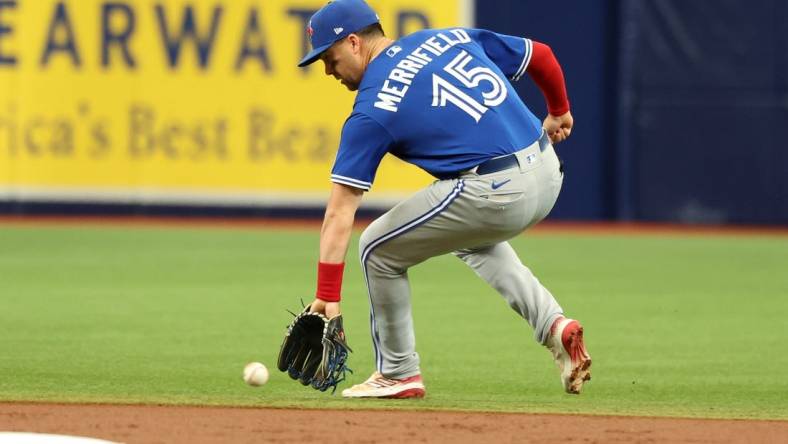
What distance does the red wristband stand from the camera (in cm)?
573

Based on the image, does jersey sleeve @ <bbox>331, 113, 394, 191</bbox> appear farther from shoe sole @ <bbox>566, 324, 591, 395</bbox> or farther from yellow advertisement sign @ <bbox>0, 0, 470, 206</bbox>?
yellow advertisement sign @ <bbox>0, 0, 470, 206</bbox>

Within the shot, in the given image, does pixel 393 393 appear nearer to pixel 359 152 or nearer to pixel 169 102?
pixel 359 152

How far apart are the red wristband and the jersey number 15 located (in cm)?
72

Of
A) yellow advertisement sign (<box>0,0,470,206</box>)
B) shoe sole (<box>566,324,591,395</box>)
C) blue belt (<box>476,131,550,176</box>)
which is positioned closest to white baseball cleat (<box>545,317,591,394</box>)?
shoe sole (<box>566,324,591,395</box>)

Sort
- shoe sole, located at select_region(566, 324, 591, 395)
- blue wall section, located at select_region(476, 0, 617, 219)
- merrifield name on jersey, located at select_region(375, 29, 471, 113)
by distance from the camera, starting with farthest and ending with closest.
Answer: blue wall section, located at select_region(476, 0, 617, 219) → shoe sole, located at select_region(566, 324, 591, 395) → merrifield name on jersey, located at select_region(375, 29, 471, 113)

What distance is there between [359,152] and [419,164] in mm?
344

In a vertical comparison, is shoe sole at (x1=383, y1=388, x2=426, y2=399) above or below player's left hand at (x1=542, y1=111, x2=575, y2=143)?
below

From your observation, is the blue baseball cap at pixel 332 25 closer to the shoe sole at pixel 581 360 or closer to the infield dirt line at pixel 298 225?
the shoe sole at pixel 581 360

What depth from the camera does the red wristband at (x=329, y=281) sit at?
18.8 ft

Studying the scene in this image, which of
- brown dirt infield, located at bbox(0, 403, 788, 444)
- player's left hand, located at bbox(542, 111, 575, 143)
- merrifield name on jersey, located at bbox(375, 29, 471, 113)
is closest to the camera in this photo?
brown dirt infield, located at bbox(0, 403, 788, 444)

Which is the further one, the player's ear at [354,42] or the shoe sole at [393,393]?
the shoe sole at [393,393]

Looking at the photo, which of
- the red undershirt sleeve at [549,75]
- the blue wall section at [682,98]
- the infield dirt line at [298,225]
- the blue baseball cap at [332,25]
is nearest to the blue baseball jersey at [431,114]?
the blue baseball cap at [332,25]

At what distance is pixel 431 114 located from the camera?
5.82 metres

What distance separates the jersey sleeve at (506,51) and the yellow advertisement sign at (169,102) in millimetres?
9887
